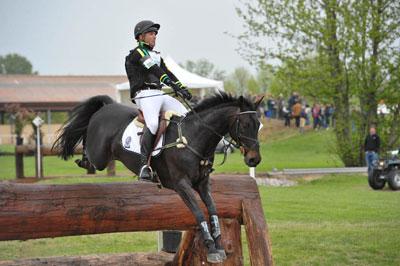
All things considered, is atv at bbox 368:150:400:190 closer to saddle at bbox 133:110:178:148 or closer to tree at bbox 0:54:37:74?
saddle at bbox 133:110:178:148

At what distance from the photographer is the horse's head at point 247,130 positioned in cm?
684

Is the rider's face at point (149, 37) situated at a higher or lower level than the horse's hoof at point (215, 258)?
higher

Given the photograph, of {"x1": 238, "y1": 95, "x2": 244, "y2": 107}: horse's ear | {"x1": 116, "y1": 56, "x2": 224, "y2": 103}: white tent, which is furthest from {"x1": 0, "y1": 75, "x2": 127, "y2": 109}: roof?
{"x1": 238, "y1": 95, "x2": 244, "y2": 107}: horse's ear

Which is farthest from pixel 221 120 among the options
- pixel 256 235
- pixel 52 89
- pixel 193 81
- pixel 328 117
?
pixel 52 89

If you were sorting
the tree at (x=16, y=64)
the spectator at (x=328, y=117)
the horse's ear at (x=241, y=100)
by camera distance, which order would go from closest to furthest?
the horse's ear at (x=241, y=100) → the spectator at (x=328, y=117) → the tree at (x=16, y=64)

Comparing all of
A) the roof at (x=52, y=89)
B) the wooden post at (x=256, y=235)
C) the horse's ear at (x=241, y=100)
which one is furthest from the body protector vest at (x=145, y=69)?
the roof at (x=52, y=89)

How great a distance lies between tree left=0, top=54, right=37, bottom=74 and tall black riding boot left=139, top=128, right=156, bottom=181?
114 meters

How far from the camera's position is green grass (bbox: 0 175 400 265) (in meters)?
10.7

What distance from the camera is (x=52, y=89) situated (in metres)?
55.5

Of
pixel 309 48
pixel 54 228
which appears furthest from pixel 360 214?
pixel 309 48

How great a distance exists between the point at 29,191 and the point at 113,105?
6.90 ft

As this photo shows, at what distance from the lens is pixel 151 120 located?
7.55 m

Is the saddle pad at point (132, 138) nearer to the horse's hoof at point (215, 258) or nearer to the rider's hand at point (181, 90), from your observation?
the rider's hand at point (181, 90)

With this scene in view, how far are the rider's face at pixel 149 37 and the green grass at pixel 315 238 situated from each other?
14.6 ft
